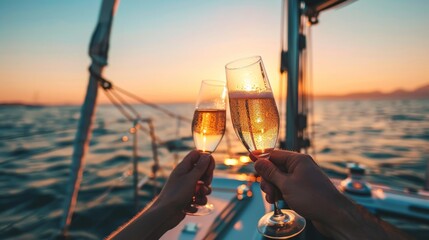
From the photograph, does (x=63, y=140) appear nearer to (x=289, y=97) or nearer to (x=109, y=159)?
(x=109, y=159)

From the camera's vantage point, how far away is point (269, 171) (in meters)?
0.98

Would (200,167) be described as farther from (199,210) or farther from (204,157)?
(199,210)

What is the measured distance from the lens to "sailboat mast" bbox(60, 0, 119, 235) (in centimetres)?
281

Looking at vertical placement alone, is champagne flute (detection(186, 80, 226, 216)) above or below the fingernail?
above

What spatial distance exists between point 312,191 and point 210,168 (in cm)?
49

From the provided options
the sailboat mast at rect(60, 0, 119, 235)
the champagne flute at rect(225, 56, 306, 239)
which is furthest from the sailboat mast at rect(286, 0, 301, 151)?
the sailboat mast at rect(60, 0, 119, 235)

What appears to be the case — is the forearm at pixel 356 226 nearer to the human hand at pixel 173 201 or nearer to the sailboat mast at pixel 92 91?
the human hand at pixel 173 201

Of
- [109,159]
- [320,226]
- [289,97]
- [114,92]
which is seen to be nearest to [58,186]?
[109,159]

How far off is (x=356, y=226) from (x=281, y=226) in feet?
1.30

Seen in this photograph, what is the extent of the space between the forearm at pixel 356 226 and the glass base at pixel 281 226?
0.26m

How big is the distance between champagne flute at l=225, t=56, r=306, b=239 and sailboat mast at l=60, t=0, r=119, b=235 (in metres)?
2.24

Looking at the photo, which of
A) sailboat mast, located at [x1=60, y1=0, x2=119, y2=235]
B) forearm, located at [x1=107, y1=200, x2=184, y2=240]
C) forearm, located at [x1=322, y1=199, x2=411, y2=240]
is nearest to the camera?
forearm, located at [x1=322, y1=199, x2=411, y2=240]

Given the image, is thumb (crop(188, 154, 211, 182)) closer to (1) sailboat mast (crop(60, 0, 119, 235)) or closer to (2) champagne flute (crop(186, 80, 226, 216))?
(2) champagne flute (crop(186, 80, 226, 216))

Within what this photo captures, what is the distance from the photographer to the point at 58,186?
7680 mm
